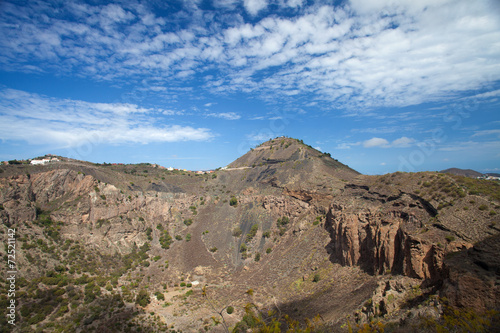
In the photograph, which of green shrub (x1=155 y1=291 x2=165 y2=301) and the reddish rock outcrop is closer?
the reddish rock outcrop

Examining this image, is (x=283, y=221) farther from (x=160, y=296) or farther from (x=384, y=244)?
(x=160, y=296)

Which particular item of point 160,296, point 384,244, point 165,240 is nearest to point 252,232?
point 165,240

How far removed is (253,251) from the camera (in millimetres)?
43938

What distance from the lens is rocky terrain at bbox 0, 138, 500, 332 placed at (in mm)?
18656

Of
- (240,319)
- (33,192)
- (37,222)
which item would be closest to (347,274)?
(240,319)

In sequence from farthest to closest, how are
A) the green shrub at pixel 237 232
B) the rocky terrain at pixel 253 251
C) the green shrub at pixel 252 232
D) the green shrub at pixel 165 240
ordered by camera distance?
the green shrub at pixel 237 232 < the green shrub at pixel 165 240 < the green shrub at pixel 252 232 < the rocky terrain at pixel 253 251

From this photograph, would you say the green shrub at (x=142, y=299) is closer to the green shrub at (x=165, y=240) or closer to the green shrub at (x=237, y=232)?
the green shrub at (x=165, y=240)

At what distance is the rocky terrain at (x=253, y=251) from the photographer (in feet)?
61.2

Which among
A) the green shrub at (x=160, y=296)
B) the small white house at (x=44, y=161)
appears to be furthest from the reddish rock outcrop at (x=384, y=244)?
the small white house at (x=44, y=161)

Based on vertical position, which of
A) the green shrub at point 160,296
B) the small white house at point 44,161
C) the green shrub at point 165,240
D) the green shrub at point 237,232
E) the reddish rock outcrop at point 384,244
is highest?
the small white house at point 44,161

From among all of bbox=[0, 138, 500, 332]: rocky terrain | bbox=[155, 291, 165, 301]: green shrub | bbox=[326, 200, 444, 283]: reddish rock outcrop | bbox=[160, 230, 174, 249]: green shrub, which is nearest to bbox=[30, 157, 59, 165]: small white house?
bbox=[0, 138, 500, 332]: rocky terrain

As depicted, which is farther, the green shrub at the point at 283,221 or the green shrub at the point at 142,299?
the green shrub at the point at 283,221

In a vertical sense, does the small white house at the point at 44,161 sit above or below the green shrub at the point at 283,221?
above

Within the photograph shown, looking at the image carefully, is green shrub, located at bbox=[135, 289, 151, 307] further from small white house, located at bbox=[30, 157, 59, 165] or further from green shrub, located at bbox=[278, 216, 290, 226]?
small white house, located at bbox=[30, 157, 59, 165]
